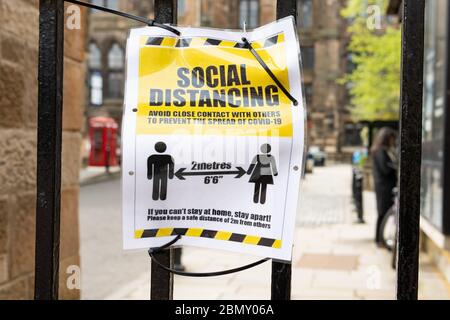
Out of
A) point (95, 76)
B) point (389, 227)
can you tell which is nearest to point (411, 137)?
point (389, 227)

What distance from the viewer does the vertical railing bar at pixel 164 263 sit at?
1618 millimetres

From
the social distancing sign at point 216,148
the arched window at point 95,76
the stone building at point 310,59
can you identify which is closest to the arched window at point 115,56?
the stone building at point 310,59

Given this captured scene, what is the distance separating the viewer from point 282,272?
5.17ft

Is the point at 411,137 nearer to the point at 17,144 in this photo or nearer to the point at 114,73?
the point at 17,144

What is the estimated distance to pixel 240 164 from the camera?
154 cm

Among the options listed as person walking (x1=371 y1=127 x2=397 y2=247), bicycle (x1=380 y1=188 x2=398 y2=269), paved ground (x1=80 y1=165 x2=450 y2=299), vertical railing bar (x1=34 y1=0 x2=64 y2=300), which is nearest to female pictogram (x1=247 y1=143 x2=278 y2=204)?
vertical railing bar (x1=34 y1=0 x2=64 y2=300)

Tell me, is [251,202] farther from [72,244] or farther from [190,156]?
[72,244]

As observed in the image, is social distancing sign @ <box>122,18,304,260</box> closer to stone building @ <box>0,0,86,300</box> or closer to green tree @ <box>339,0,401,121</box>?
stone building @ <box>0,0,86,300</box>

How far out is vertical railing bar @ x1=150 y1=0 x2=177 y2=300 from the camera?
5.31ft

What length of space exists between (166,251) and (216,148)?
1.06ft

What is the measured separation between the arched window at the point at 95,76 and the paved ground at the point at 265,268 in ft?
119
